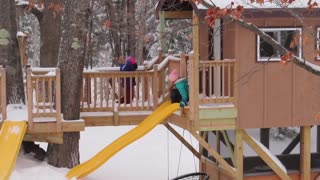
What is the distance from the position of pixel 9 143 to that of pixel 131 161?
8.73 metres

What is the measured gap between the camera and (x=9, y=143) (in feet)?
33.2

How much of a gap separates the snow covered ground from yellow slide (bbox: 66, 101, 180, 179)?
0.43 m

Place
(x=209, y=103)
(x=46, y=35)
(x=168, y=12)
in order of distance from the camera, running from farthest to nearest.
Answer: (x=46, y=35)
(x=168, y=12)
(x=209, y=103)

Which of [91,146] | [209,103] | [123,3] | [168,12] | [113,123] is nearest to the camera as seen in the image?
[209,103]

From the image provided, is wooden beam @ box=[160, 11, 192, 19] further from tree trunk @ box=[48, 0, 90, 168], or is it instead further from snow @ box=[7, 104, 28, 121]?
snow @ box=[7, 104, 28, 121]

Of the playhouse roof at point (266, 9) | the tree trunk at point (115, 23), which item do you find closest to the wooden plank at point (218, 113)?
the playhouse roof at point (266, 9)

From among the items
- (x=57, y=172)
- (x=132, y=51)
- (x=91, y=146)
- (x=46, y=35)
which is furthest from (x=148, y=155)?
(x=132, y=51)

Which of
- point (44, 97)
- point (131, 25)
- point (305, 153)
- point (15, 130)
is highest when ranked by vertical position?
point (131, 25)

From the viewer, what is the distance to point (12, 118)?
11.1 m

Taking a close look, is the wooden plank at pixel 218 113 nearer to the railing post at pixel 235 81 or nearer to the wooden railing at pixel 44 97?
the railing post at pixel 235 81

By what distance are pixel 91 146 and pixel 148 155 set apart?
273 centimetres

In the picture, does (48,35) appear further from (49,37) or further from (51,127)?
(51,127)

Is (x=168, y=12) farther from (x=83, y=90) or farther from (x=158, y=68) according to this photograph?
(x=83, y=90)

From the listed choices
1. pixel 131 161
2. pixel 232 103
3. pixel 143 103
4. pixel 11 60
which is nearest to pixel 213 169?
pixel 143 103
